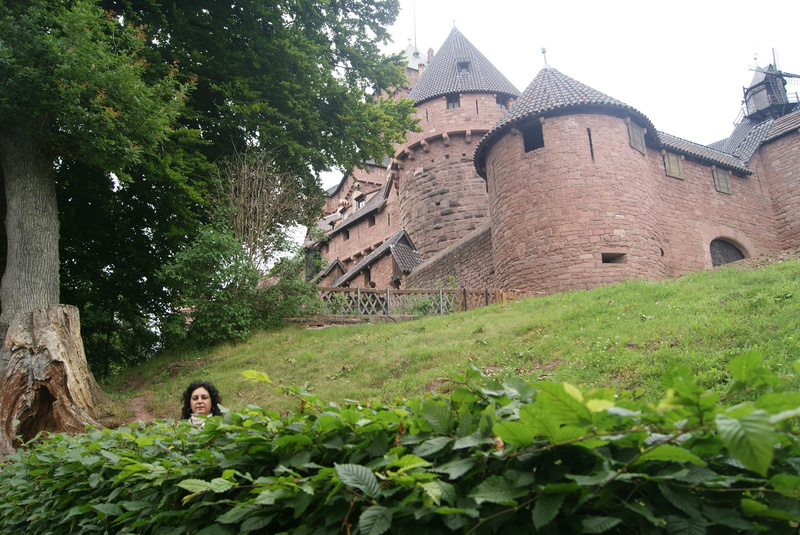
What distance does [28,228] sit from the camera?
34.4 feet

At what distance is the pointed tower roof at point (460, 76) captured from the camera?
2994cm

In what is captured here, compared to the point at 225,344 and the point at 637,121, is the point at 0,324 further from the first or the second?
the point at 637,121

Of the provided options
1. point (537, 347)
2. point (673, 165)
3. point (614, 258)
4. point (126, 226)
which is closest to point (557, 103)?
point (614, 258)

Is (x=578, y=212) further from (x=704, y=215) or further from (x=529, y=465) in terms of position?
(x=529, y=465)

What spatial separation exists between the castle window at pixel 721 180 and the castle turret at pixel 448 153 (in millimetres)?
9488

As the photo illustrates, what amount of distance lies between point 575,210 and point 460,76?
1563 cm

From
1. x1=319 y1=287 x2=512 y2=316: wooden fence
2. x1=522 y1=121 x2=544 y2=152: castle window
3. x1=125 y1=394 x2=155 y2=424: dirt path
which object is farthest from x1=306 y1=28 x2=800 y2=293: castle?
x1=125 y1=394 x2=155 y2=424: dirt path

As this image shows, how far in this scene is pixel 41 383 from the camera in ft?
29.8

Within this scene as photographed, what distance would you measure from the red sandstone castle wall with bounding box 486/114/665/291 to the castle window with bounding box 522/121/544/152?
2.05 ft

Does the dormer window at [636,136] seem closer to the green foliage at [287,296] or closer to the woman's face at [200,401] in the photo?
the green foliage at [287,296]

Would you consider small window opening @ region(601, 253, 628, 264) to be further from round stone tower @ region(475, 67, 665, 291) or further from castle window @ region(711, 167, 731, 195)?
castle window @ region(711, 167, 731, 195)

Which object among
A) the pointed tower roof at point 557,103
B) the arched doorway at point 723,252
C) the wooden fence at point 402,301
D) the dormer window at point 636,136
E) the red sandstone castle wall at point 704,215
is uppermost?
the pointed tower roof at point 557,103

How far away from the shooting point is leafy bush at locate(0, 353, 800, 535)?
5.32ft

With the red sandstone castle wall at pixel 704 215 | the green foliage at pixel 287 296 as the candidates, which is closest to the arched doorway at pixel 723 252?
the red sandstone castle wall at pixel 704 215
